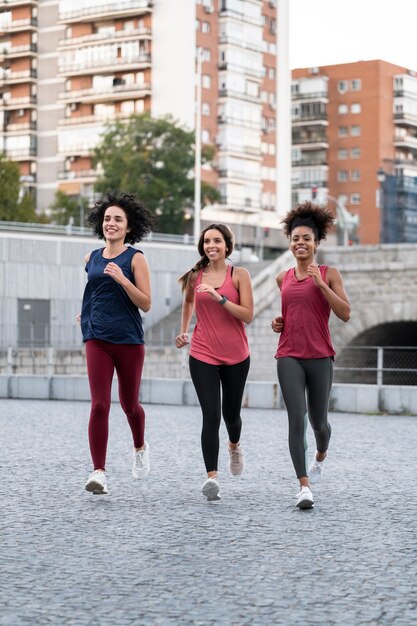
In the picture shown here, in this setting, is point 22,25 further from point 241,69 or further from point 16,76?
point 241,69

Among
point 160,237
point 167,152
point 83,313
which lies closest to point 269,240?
point 167,152

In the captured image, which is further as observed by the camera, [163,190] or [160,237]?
[163,190]

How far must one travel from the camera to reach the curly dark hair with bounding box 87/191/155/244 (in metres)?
9.36

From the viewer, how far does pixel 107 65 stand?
8212cm

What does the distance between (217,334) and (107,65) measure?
7501 centimetres

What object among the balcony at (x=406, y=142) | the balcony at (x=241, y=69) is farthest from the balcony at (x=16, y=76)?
the balcony at (x=406, y=142)

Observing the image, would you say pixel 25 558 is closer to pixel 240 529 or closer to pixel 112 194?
pixel 240 529

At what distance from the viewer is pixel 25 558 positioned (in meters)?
6.46

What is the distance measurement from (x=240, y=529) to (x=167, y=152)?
60.5 m

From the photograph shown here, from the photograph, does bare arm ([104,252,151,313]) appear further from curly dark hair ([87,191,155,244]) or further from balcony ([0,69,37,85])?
balcony ([0,69,37,85])

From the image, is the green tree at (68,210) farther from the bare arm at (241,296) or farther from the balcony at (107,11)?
the bare arm at (241,296)

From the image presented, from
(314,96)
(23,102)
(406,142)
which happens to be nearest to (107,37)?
(23,102)

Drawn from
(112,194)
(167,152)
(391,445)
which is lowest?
(391,445)

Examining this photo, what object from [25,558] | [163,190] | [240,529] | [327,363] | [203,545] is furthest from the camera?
[163,190]
